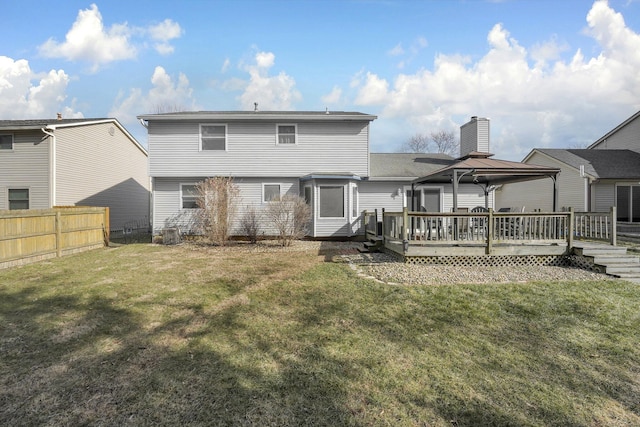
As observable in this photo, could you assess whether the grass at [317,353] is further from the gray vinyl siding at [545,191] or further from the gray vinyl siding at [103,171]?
the gray vinyl siding at [545,191]

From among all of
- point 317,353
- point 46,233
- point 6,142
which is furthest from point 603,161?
point 6,142

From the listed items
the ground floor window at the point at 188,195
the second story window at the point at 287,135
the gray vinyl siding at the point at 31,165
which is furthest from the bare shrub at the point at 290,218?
the gray vinyl siding at the point at 31,165

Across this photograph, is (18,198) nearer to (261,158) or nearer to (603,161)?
(261,158)

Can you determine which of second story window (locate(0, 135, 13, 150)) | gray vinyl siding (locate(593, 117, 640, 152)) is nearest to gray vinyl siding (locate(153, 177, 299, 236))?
second story window (locate(0, 135, 13, 150))

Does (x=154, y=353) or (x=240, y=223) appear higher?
(x=240, y=223)

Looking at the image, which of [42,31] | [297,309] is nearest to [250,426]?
[297,309]

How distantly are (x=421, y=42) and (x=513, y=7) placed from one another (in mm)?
2592

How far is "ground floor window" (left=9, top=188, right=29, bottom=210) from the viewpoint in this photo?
47.5ft

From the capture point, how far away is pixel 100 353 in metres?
3.51

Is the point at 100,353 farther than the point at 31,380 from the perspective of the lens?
Yes

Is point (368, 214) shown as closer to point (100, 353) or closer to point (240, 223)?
point (240, 223)

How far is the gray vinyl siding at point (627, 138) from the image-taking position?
20.2m

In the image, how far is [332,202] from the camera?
13570 millimetres

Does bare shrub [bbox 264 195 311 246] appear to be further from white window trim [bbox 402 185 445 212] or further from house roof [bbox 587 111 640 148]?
house roof [bbox 587 111 640 148]
